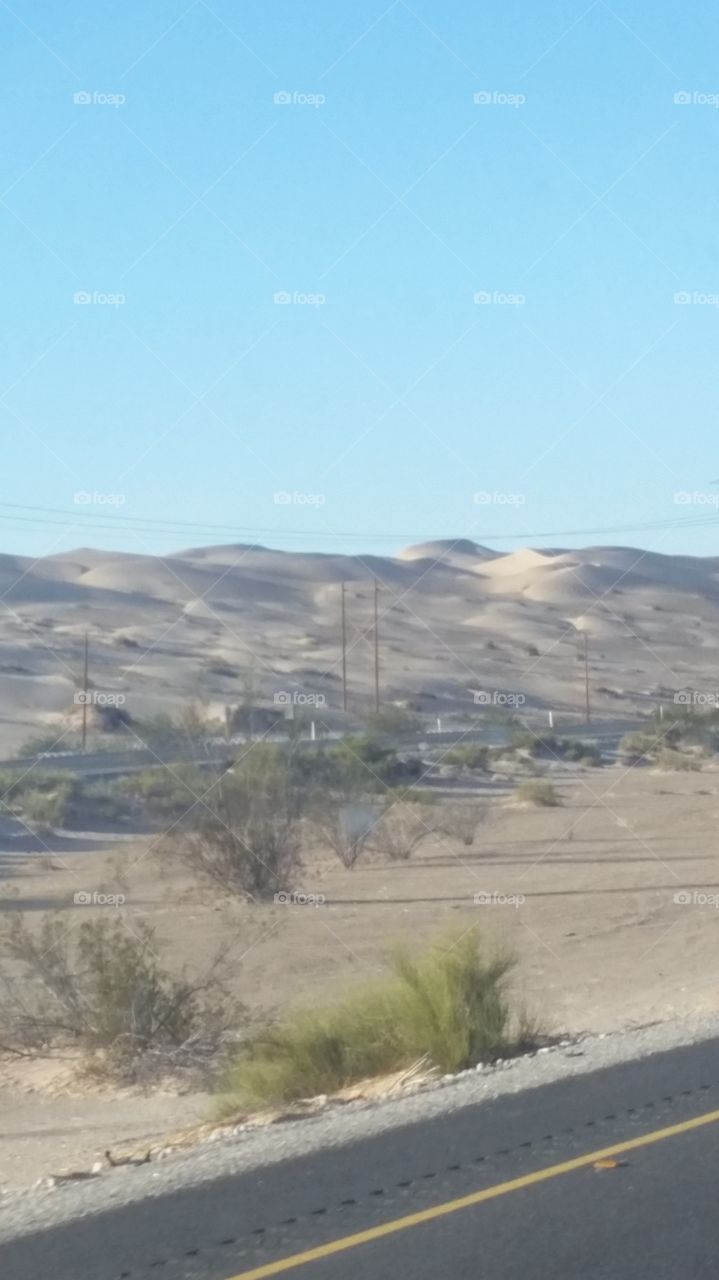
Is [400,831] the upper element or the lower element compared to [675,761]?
lower

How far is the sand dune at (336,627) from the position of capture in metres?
74.6

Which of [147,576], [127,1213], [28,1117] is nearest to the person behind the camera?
[127,1213]

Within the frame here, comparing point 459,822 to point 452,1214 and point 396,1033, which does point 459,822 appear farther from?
point 452,1214

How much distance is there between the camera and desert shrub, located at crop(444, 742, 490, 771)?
49.8 meters

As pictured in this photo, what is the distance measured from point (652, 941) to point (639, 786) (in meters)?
28.8

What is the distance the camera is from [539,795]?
4334 centimetres

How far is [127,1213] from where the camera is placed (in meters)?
7.67

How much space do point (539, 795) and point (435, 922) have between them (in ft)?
65.9

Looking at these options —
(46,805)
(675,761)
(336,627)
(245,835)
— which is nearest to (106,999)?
(245,835)

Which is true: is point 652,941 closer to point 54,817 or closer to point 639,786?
point 54,817

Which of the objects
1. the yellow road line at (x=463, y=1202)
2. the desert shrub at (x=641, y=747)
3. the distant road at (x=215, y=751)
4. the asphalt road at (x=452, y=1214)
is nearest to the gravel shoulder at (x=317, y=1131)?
the asphalt road at (x=452, y=1214)

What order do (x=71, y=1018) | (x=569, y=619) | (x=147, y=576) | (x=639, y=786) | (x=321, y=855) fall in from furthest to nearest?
(x=147, y=576) → (x=569, y=619) → (x=639, y=786) → (x=321, y=855) → (x=71, y=1018)

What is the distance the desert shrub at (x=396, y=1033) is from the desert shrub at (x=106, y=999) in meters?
2.97

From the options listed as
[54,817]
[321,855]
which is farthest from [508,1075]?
[54,817]
